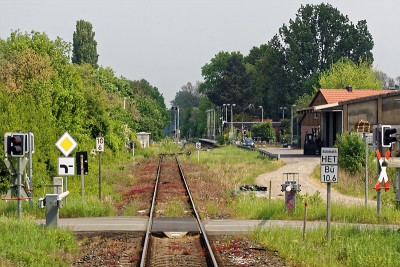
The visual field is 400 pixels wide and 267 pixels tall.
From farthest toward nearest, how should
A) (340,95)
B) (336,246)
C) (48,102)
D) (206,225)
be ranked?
(340,95), (48,102), (206,225), (336,246)

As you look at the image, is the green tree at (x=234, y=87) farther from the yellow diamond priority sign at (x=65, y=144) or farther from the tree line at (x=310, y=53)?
the yellow diamond priority sign at (x=65, y=144)

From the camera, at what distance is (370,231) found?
17688mm

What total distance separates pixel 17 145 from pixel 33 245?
483cm

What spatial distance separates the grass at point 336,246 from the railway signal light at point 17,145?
266 inches

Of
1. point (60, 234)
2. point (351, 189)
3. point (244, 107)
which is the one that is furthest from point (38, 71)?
point (244, 107)

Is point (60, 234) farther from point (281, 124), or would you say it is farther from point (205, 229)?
point (281, 124)

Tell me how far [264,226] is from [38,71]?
3069cm

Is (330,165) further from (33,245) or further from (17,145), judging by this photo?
(17,145)

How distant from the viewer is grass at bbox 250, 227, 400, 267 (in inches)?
546

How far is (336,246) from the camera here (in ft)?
51.4

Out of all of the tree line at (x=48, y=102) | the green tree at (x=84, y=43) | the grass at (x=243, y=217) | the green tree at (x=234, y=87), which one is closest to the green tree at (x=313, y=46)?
the green tree at (x=234, y=87)

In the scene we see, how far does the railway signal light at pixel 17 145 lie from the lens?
19156mm

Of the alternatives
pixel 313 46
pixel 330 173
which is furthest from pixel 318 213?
pixel 313 46

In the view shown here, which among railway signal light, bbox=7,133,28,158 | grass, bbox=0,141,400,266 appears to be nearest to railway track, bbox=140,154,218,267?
grass, bbox=0,141,400,266
